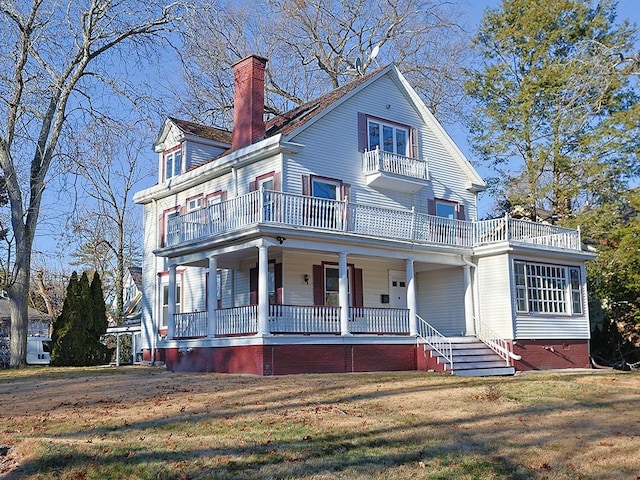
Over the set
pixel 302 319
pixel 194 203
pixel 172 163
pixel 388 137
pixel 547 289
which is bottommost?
pixel 302 319

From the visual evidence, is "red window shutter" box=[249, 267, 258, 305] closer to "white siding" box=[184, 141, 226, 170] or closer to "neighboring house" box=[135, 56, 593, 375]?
"neighboring house" box=[135, 56, 593, 375]

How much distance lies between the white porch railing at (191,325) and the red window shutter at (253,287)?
169cm

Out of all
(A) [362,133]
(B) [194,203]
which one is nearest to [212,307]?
(B) [194,203]

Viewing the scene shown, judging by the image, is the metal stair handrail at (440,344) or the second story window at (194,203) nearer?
the metal stair handrail at (440,344)

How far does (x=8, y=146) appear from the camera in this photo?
23.4m

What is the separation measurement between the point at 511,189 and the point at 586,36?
7359 mm

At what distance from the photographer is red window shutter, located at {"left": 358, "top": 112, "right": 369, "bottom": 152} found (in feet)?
74.6

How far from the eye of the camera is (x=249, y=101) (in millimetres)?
22359

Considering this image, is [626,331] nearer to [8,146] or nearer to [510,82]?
[510,82]

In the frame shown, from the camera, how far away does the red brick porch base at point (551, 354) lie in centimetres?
2173

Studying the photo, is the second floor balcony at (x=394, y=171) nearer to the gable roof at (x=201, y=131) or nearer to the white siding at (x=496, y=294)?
the white siding at (x=496, y=294)

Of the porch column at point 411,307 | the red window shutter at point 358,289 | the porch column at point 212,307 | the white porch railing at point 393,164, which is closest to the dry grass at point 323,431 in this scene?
the porch column at point 212,307

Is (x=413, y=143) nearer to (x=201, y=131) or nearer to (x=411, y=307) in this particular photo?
(x=411, y=307)

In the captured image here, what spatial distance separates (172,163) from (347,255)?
9.73m
